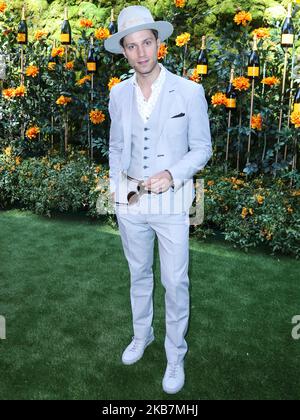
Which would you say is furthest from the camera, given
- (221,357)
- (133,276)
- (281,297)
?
(281,297)

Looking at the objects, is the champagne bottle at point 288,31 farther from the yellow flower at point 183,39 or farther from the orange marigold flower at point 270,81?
the yellow flower at point 183,39

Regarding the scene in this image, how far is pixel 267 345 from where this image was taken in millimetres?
3465

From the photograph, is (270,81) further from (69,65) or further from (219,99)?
(69,65)

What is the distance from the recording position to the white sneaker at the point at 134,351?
3.21 meters

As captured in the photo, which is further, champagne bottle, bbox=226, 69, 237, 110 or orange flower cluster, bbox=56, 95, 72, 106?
orange flower cluster, bbox=56, 95, 72, 106

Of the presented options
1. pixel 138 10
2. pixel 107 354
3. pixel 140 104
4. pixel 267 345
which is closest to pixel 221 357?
pixel 267 345

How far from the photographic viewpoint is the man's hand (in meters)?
2.49

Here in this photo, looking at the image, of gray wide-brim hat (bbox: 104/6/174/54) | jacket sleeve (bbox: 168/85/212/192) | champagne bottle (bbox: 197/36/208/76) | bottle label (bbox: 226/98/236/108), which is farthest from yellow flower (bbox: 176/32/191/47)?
jacket sleeve (bbox: 168/85/212/192)

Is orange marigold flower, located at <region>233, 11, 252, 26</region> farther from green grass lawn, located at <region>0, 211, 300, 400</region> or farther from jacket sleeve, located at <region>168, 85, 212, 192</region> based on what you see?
jacket sleeve, located at <region>168, 85, 212, 192</region>

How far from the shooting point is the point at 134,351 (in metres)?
3.25

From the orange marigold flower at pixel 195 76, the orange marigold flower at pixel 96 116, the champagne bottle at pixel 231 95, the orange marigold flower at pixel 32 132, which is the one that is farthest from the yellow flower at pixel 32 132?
the champagne bottle at pixel 231 95

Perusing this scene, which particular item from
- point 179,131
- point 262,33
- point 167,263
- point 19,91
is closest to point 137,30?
point 179,131

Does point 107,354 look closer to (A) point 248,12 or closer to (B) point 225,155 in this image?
(B) point 225,155
